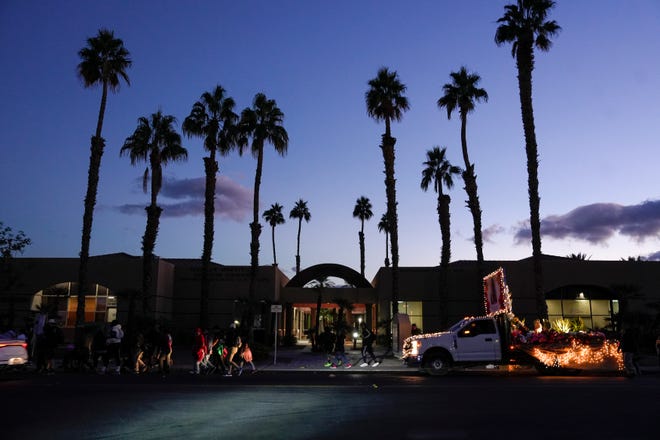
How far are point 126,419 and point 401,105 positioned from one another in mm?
27707

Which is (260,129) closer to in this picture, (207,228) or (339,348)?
(207,228)

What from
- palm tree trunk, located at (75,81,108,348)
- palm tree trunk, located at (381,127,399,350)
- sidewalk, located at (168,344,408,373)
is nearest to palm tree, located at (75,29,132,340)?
palm tree trunk, located at (75,81,108,348)

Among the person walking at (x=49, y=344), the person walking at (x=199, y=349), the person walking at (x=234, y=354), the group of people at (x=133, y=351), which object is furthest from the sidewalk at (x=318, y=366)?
the person walking at (x=49, y=344)

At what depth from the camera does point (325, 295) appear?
3769 cm

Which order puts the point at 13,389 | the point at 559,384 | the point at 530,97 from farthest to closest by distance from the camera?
the point at 530,97, the point at 559,384, the point at 13,389

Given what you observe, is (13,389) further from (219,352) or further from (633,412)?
(633,412)

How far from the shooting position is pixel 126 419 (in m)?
8.54

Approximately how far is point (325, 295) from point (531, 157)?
57.1 feet

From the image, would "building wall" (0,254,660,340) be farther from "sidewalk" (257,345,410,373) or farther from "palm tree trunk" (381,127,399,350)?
"sidewalk" (257,345,410,373)

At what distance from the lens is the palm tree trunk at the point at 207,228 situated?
100.0 ft

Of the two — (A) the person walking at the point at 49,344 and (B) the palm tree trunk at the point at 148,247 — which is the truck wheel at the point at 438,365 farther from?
(B) the palm tree trunk at the point at 148,247

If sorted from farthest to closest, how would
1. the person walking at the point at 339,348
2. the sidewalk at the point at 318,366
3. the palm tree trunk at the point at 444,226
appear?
1. the palm tree trunk at the point at 444,226
2. the person walking at the point at 339,348
3. the sidewalk at the point at 318,366

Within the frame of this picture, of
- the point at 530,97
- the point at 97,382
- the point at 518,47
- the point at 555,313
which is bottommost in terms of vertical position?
the point at 97,382

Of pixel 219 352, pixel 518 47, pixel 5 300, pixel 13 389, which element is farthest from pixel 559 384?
pixel 5 300
